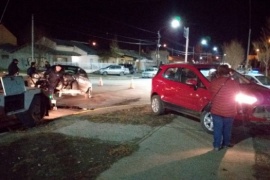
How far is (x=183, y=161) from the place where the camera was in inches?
248

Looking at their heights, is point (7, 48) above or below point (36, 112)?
above

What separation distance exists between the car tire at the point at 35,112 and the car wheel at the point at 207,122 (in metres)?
4.75

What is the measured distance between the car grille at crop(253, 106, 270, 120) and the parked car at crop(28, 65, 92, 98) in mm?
10512

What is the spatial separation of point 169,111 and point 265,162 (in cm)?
523

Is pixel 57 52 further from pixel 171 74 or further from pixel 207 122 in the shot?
pixel 207 122

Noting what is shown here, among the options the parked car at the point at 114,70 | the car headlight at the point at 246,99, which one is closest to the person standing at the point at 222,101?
the car headlight at the point at 246,99

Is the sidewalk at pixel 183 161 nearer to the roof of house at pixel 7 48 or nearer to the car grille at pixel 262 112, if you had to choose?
the car grille at pixel 262 112

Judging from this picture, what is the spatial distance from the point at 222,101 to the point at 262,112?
1.98 m

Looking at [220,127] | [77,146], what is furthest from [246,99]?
[77,146]

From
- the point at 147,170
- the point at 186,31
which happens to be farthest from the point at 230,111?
the point at 186,31

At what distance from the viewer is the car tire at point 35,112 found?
10.0 m

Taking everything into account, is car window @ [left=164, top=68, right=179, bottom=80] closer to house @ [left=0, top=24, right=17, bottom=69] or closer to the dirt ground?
the dirt ground

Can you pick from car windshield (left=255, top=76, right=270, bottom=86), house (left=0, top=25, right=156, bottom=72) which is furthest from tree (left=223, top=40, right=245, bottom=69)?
car windshield (left=255, top=76, right=270, bottom=86)

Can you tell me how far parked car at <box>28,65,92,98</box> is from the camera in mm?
17017
